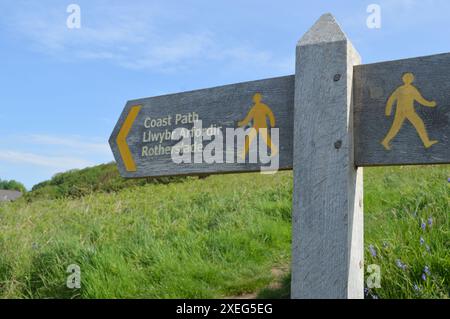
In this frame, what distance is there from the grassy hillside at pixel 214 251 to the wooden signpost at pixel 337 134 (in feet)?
4.40

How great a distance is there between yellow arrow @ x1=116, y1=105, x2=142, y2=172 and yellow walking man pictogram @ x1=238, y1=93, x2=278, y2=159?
0.77 metres

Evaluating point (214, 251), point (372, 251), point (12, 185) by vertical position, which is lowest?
point (214, 251)

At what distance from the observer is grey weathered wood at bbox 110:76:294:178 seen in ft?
8.28

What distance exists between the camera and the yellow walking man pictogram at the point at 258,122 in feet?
8.33

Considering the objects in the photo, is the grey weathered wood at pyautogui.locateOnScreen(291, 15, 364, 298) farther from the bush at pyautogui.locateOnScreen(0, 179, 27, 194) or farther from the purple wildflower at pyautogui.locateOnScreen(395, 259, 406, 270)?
the bush at pyautogui.locateOnScreen(0, 179, 27, 194)

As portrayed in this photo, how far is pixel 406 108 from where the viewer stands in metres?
2.27

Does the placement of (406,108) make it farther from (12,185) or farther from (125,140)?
(12,185)

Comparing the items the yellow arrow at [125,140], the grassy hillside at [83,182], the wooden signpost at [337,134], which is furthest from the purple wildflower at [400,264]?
the grassy hillside at [83,182]

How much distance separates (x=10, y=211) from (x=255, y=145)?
8.06m

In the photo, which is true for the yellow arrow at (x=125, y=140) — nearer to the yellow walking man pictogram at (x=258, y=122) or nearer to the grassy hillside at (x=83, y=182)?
the yellow walking man pictogram at (x=258, y=122)

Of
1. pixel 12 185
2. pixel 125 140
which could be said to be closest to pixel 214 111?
pixel 125 140

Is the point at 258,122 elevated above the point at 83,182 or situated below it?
below

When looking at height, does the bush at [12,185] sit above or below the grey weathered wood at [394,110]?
above

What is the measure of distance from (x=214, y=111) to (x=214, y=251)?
7.90 ft
